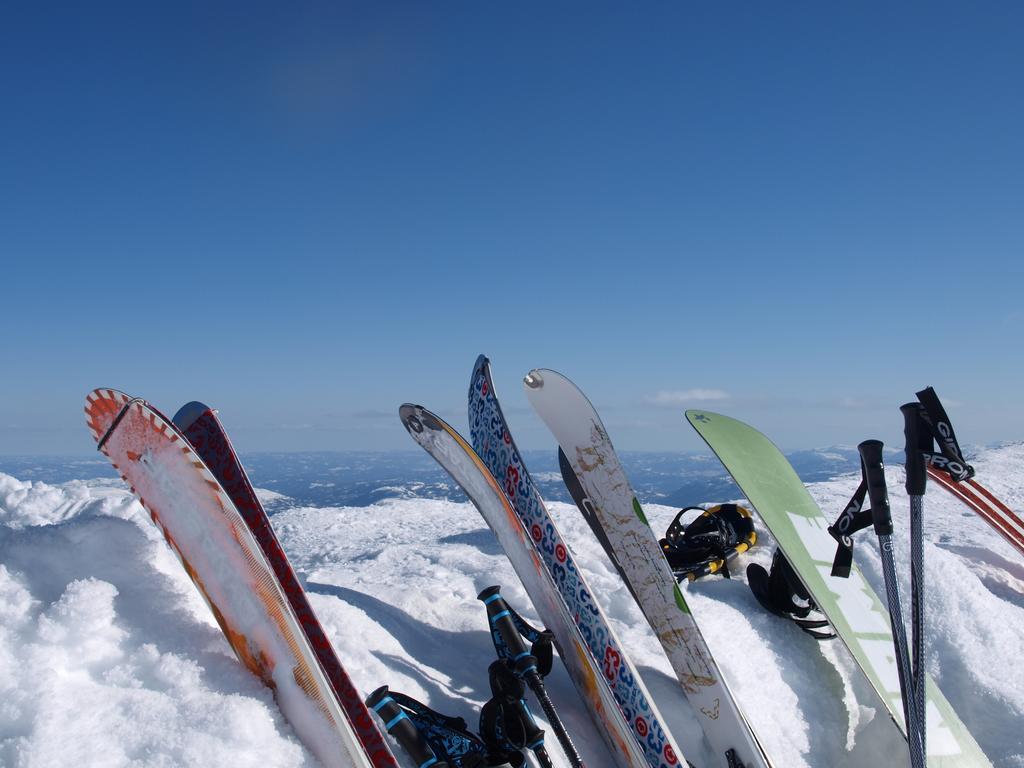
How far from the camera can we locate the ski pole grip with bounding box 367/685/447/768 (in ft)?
7.96

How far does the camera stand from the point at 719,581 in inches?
204

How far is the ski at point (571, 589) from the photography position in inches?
114

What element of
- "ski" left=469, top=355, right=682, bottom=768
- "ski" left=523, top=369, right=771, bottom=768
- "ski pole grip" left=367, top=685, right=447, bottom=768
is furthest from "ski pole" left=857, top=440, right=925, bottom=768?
"ski pole grip" left=367, top=685, right=447, bottom=768

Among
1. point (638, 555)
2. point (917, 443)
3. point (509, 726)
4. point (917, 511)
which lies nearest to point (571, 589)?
point (638, 555)

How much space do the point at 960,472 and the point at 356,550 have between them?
6296 millimetres

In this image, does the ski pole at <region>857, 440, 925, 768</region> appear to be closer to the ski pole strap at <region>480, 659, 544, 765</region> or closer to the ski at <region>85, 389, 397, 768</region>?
the ski pole strap at <region>480, 659, 544, 765</region>

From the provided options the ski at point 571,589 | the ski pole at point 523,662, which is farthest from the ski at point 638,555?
the ski pole at point 523,662

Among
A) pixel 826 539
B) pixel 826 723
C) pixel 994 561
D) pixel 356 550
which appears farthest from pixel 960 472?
pixel 356 550

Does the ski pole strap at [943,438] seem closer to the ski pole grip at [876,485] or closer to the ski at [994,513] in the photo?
the ski pole grip at [876,485]

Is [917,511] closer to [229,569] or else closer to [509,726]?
[509,726]

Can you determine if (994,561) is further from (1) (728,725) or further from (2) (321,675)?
(2) (321,675)

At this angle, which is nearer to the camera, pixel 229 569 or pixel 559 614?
pixel 229 569

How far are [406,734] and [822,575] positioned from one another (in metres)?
3.09

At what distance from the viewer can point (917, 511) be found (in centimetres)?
283
